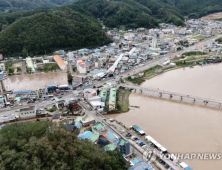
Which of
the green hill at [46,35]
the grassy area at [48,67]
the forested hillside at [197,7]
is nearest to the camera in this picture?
the grassy area at [48,67]

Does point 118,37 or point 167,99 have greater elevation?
point 118,37

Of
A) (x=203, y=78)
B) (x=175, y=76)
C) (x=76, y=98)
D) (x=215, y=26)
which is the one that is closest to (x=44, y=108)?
(x=76, y=98)

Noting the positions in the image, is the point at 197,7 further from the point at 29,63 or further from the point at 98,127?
the point at 98,127

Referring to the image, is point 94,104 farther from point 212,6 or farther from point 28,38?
point 212,6

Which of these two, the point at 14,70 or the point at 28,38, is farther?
the point at 28,38

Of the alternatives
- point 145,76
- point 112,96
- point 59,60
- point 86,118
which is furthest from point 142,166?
point 59,60

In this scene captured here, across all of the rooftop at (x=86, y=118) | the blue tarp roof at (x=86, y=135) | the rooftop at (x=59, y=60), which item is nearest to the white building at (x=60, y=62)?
the rooftop at (x=59, y=60)

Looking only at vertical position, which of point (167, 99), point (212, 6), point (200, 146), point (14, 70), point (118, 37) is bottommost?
point (200, 146)

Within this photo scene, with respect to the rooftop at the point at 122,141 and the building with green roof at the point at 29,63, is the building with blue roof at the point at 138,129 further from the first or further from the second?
the building with green roof at the point at 29,63
